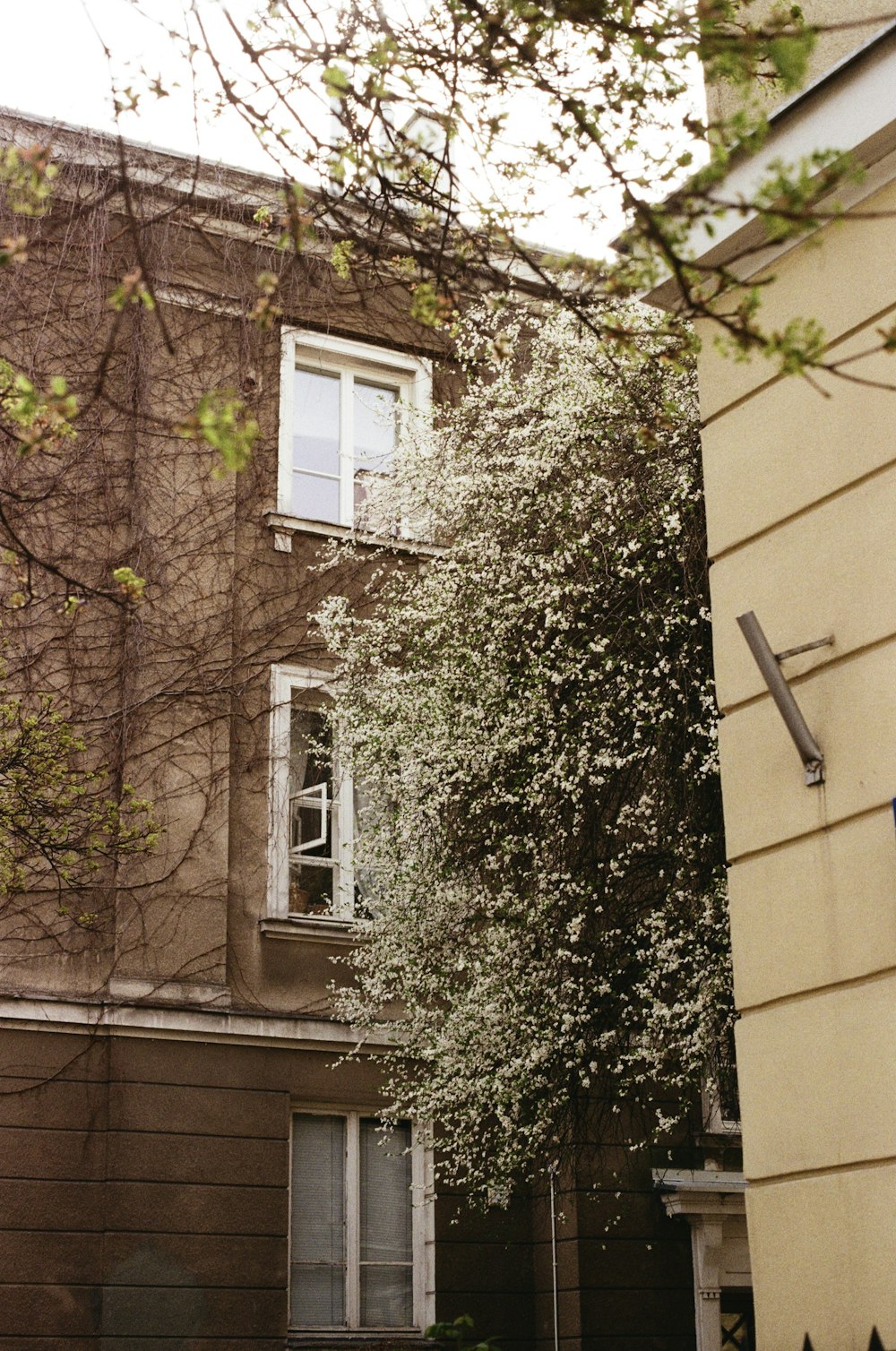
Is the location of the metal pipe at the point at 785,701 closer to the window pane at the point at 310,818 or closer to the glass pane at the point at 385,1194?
the window pane at the point at 310,818

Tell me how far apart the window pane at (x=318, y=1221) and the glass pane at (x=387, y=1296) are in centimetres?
22

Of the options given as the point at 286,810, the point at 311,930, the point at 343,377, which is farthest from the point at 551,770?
the point at 343,377

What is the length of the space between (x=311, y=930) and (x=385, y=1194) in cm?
234

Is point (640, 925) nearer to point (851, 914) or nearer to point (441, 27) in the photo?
point (851, 914)

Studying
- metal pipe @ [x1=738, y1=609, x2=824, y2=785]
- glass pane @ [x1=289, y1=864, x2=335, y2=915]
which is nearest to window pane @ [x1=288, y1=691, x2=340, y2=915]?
glass pane @ [x1=289, y1=864, x2=335, y2=915]

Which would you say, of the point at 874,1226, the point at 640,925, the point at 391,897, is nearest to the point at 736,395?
the point at 874,1226

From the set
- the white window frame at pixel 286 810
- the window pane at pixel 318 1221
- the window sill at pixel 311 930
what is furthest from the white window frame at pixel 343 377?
the window pane at pixel 318 1221

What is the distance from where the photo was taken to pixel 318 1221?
13.4m

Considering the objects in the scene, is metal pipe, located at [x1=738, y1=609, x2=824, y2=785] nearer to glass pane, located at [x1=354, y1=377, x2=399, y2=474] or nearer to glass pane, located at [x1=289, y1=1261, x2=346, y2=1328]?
glass pane, located at [x1=289, y1=1261, x2=346, y2=1328]

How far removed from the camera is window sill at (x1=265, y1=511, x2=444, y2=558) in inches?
587

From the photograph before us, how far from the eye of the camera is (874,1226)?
4641 mm

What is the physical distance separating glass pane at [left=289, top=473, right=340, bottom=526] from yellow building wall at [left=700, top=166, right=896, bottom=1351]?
32.4 ft

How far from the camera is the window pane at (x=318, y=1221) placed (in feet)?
43.1

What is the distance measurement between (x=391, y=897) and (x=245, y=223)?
266 inches
